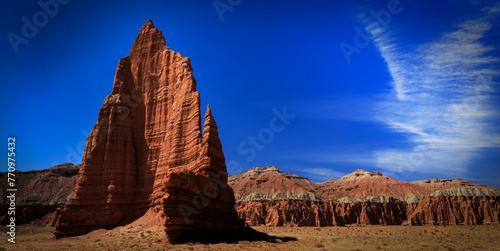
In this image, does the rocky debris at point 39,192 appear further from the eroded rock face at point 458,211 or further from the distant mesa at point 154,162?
the eroded rock face at point 458,211

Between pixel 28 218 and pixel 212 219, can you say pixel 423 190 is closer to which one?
pixel 212 219

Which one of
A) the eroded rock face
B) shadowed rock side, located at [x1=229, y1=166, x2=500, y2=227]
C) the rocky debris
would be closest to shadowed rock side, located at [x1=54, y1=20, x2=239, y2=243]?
the rocky debris

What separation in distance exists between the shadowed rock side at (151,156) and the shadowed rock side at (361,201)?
63.3m

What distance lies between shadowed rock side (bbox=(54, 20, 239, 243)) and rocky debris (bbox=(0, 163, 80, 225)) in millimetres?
54705

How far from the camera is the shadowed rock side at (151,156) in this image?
28.6m

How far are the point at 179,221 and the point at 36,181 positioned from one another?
91.5 meters

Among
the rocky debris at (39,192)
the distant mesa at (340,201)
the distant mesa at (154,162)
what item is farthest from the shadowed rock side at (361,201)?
the distant mesa at (154,162)

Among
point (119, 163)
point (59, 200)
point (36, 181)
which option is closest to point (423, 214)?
point (119, 163)

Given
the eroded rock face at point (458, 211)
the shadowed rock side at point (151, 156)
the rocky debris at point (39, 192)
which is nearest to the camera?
the shadowed rock side at point (151, 156)

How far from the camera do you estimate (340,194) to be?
132 m

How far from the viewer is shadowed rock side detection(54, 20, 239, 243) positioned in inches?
1125

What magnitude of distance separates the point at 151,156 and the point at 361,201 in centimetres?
10150

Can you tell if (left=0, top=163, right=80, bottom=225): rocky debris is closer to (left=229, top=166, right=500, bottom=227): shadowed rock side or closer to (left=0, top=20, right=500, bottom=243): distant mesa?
(left=0, top=20, right=500, bottom=243): distant mesa

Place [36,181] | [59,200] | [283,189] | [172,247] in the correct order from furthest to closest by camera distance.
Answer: [283,189] → [36,181] → [59,200] → [172,247]
